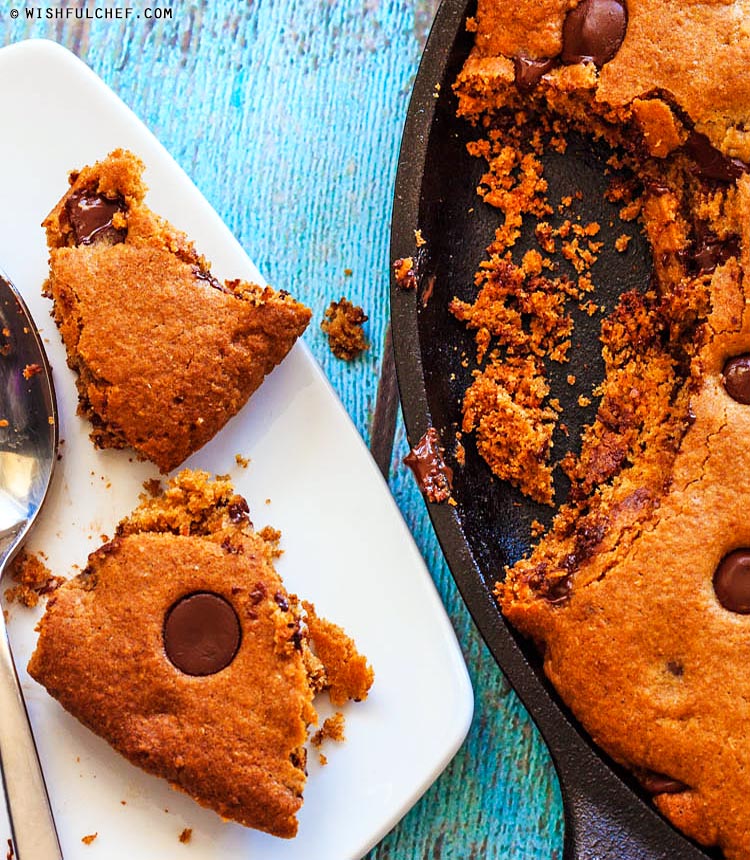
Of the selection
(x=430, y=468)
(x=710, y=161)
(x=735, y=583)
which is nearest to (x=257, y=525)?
(x=430, y=468)

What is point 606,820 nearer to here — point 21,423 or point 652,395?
point 652,395

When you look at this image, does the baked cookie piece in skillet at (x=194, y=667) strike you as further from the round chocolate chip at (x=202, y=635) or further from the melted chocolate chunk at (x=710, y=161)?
the melted chocolate chunk at (x=710, y=161)

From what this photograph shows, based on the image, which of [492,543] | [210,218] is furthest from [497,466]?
[210,218]

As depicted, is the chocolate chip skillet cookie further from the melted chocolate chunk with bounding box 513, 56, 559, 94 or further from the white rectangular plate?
the white rectangular plate

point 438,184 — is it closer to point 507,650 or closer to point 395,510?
point 395,510

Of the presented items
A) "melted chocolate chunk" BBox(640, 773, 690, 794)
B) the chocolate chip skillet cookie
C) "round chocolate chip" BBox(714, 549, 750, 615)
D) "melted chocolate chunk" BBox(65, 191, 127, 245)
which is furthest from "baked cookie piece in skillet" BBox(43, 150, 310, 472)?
"melted chocolate chunk" BBox(640, 773, 690, 794)

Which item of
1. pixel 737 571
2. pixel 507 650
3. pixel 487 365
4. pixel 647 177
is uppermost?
pixel 647 177

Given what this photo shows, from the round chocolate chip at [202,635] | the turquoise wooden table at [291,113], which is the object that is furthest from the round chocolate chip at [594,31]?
the round chocolate chip at [202,635]
